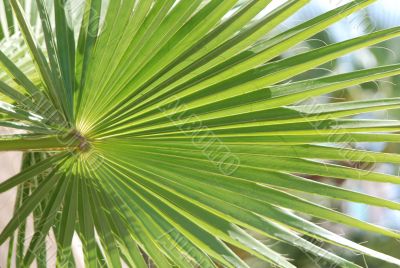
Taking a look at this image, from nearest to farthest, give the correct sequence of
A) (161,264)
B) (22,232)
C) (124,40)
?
(124,40) → (161,264) → (22,232)

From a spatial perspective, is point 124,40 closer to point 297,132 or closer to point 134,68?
point 134,68

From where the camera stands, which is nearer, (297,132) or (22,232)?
(297,132)

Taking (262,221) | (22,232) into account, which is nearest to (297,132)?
A: (262,221)

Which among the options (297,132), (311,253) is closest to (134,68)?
(297,132)

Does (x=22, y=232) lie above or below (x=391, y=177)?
below

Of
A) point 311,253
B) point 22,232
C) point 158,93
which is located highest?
point 158,93

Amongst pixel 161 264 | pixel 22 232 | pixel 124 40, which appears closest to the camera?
pixel 124 40
